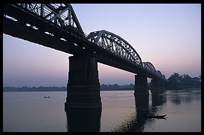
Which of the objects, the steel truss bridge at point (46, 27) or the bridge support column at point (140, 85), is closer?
the steel truss bridge at point (46, 27)

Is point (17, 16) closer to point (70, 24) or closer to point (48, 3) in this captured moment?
point (48, 3)

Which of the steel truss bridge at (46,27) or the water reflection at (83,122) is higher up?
the steel truss bridge at (46,27)

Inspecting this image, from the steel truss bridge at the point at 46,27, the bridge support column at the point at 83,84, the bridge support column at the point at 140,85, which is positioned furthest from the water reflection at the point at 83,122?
the bridge support column at the point at 140,85

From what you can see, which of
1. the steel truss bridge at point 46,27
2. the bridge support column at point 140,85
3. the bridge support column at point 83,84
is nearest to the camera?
the steel truss bridge at point 46,27

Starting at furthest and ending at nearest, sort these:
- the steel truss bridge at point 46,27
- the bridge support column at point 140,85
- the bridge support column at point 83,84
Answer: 1. the bridge support column at point 140,85
2. the bridge support column at point 83,84
3. the steel truss bridge at point 46,27

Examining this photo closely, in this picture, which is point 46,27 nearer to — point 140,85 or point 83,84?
point 83,84

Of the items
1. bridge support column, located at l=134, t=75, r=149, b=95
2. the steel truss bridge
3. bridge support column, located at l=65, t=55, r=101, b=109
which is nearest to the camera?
the steel truss bridge

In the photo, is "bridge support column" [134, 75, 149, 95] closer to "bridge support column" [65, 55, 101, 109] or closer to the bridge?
the bridge

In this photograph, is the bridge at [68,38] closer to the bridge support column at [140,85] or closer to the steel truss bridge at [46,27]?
the steel truss bridge at [46,27]

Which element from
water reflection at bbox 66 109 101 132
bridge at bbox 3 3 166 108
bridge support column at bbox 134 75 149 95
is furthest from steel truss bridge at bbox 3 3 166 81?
bridge support column at bbox 134 75 149 95
